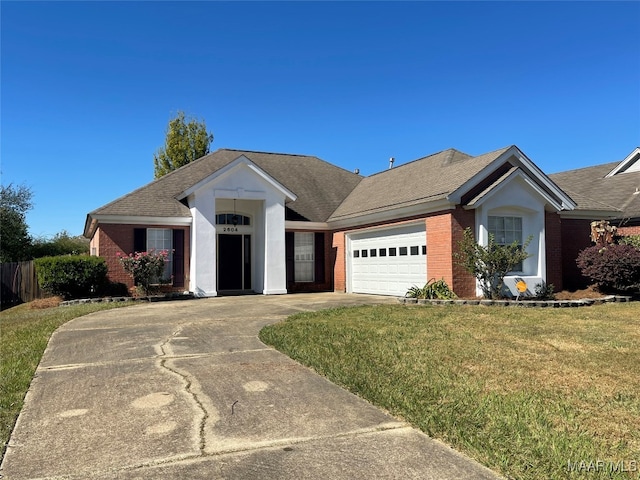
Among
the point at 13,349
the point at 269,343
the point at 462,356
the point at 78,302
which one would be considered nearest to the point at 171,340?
the point at 269,343

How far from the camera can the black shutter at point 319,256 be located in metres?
20.0

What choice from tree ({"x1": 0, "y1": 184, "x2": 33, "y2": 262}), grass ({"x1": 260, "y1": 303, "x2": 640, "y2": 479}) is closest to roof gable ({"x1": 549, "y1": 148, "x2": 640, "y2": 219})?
grass ({"x1": 260, "y1": 303, "x2": 640, "y2": 479})

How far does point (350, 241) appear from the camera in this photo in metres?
19.3

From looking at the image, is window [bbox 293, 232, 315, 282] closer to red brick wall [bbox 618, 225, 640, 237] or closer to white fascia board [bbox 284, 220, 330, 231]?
white fascia board [bbox 284, 220, 330, 231]

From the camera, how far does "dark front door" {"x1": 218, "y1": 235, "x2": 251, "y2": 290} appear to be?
19.1 metres

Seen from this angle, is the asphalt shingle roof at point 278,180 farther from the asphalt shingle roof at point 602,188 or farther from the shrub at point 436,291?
the asphalt shingle roof at point 602,188

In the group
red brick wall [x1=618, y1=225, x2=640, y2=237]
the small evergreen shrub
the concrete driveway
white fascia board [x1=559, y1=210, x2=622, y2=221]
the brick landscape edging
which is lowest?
the concrete driveway

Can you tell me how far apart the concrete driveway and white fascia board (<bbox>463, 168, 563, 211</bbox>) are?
9.14 m

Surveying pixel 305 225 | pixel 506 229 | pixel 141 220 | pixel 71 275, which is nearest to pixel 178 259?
pixel 141 220

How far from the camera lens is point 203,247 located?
1730cm

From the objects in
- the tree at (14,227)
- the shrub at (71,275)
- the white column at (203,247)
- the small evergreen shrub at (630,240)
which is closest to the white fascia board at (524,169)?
the small evergreen shrub at (630,240)

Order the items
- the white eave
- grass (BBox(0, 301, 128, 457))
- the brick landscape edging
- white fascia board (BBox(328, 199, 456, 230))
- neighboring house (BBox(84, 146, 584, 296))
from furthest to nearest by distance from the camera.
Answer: the white eave, neighboring house (BBox(84, 146, 584, 296)), white fascia board (BBox(328, 199, 456, 230)), the brick landscape edging, grass (BBox(0, 301, 128, 457))

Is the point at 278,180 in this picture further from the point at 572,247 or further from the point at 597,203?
the point at 597,203

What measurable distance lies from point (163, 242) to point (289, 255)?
496 centimetres
